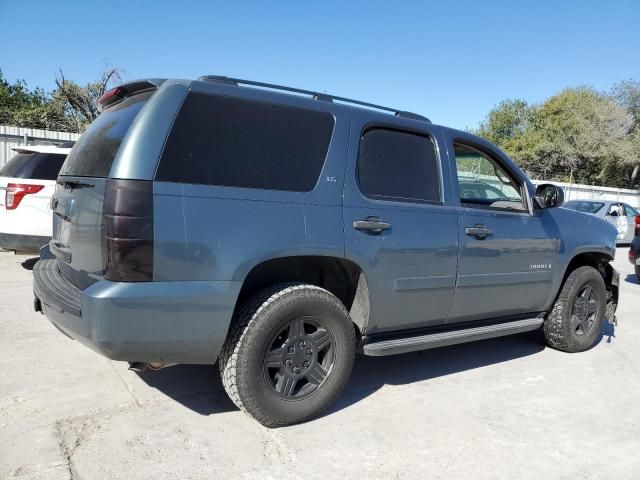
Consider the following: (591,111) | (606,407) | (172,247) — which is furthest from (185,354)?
(591,111)

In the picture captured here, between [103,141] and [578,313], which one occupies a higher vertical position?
[103,141]

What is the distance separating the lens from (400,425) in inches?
131

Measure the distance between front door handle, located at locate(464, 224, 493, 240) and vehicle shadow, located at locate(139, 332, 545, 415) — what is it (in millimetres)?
1210

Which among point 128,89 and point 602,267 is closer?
point 128,89

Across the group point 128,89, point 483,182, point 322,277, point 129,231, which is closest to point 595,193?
point 483,182

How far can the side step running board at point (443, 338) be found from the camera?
11.5 ft

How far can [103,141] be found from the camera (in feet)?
10.2

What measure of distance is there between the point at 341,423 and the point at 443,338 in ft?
3.35

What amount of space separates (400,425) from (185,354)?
4.72 ft

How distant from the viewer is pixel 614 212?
15.3 metres

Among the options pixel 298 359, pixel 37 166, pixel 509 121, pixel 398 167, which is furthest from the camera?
pixel 509 121

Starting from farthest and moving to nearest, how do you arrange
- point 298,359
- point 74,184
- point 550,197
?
point 550,197
point 298,359
point 74,184

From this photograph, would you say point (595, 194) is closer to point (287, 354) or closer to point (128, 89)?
point (287, 354)

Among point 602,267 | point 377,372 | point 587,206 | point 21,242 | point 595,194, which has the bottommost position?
point 377,372
